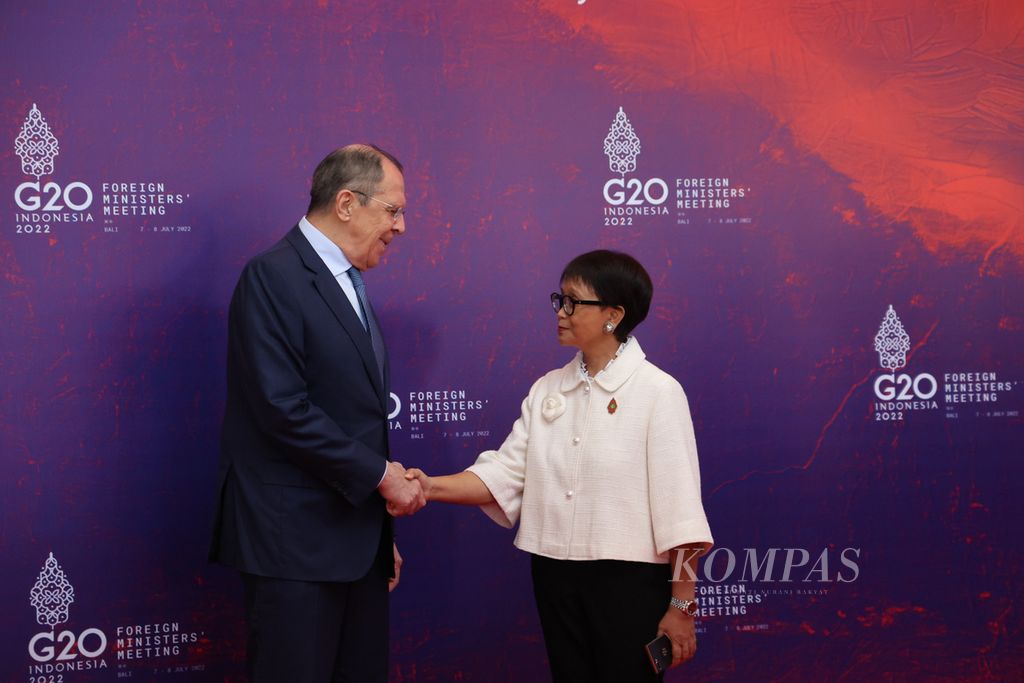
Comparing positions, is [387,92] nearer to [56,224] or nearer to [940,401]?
[56,224]

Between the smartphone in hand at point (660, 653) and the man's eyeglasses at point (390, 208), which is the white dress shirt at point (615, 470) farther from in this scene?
the man's eyeglasses at point (390, 208)

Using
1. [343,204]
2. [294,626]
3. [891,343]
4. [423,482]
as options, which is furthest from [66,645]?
[891,343]

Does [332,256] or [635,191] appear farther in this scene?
[635,191]

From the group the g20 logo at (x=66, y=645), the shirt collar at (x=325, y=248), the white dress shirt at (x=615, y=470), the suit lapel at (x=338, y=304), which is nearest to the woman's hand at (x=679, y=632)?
the white dress shirt at (x=615, y=470)

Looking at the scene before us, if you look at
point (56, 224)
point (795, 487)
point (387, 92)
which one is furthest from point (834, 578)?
point (56, 224)

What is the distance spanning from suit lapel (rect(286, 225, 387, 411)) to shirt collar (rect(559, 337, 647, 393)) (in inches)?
18.4

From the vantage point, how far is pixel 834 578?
3.31m

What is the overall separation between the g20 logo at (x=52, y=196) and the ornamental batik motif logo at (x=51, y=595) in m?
1.01

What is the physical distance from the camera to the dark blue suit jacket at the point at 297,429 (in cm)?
216

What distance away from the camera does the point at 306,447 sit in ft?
7.02

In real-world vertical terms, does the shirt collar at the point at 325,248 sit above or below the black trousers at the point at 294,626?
above

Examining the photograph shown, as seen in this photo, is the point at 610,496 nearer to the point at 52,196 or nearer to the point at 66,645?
the point at 66,645

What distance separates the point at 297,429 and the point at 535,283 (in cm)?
123

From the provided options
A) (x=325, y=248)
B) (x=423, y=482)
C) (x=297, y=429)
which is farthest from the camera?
(x=423, y=482)
